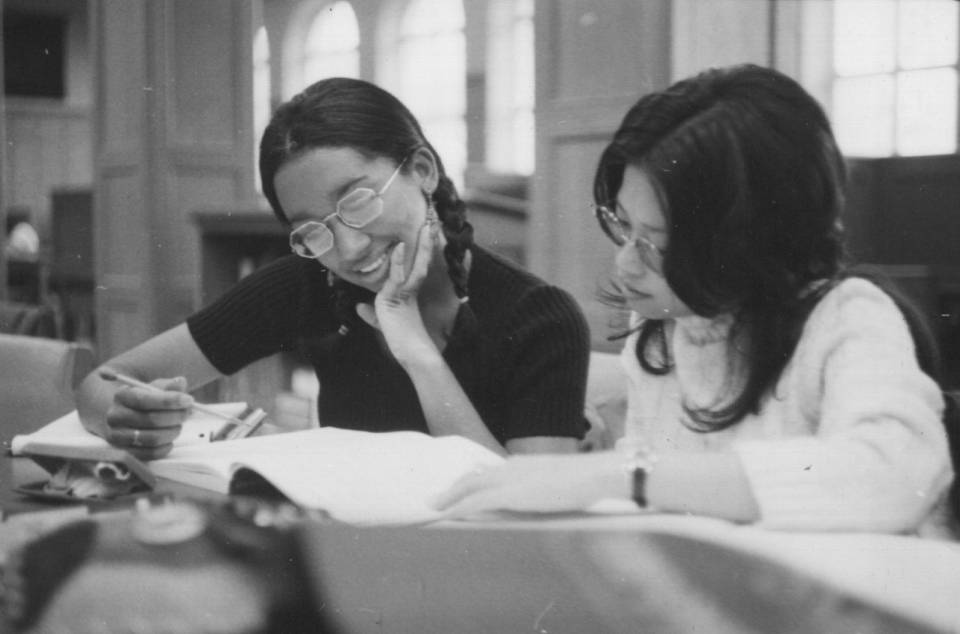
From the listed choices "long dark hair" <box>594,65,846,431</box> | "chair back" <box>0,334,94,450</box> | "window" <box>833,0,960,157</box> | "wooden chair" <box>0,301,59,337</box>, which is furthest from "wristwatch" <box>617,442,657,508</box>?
"wooden chair" <box>0,301,59,337</box>

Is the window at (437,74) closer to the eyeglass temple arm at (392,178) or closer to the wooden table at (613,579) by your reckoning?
the eyeglass temple arm at (392,178)

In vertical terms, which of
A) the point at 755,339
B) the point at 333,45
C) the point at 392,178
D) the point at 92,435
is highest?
the point at 333,45

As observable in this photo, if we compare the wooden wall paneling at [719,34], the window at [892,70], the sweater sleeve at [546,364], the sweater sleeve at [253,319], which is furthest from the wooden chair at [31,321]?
the window at [892,70]

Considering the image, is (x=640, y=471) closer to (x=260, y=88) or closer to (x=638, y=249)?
(x=638, y=249)

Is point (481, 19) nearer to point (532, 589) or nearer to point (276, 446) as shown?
point (276, 446)

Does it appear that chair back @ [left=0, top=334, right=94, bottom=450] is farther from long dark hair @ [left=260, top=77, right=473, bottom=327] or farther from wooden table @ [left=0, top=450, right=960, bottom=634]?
wooden table @ [left=0, top=450, right=960, bottom=634]

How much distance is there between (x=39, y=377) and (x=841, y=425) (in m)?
0.96

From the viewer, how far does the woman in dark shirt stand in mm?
801

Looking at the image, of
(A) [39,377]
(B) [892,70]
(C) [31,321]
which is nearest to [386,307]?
(B) [892,70]

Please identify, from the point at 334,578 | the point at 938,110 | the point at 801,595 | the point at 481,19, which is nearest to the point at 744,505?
the point at 801,595

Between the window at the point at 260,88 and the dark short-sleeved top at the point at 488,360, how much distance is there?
0.12 metres

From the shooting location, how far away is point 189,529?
0.56m

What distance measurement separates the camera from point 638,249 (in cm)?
64

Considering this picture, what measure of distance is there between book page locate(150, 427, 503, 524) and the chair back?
1.60 feet
